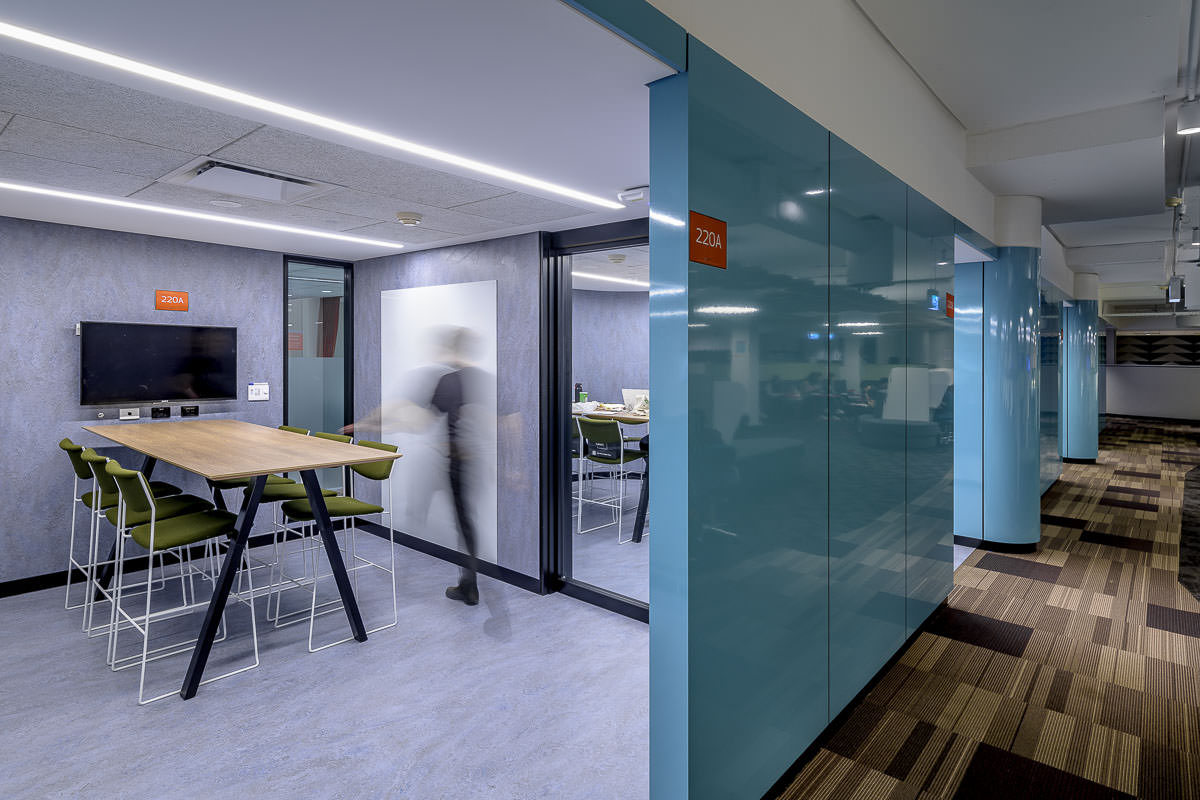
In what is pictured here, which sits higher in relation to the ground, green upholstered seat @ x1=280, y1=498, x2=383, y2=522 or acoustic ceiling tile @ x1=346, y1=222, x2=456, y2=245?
acoustic ceiling tile @ x1=346, y1=222, x2=456, y2=245

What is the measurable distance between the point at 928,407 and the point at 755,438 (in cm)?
208

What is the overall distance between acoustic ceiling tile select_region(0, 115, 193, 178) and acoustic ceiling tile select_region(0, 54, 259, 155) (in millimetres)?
94

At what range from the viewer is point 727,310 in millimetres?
1938

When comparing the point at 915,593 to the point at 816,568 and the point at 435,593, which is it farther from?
the point at 435,593

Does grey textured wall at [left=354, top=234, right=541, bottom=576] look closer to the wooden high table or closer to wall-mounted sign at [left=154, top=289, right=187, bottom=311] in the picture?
the wooden high table

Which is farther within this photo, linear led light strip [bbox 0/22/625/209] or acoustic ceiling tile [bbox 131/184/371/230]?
acoustic ceiling tile [bbox 131/184/371/230]

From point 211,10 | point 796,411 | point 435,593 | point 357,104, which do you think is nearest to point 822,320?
point 796,411

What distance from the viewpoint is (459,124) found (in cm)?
245

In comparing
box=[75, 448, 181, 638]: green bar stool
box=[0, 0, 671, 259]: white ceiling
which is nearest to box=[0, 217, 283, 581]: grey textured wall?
box=[75, 448, 181, 638]: green bar stool

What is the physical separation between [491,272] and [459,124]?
2.31 meters

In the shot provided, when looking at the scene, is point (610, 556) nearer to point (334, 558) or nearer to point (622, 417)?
point (622, 417)

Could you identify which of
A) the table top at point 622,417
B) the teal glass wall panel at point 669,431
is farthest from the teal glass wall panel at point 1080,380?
the teal glass wall panel at point 669,431

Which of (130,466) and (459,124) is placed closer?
(459,124)

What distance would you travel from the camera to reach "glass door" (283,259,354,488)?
576 cm
